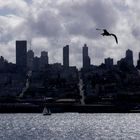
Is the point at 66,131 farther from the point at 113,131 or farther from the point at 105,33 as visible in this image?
the point at 105,33

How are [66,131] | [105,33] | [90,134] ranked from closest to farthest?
[105,33] < [90,134] < [66,131]

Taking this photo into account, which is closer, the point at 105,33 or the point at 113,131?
the point at 105,33

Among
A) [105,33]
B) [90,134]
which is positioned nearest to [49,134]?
[90,134]

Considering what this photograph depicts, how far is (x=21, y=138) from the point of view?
125188 mm

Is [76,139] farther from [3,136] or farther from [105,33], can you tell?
[105,33]

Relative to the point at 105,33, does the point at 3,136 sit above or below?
below

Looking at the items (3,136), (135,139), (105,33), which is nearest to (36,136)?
(3,136)

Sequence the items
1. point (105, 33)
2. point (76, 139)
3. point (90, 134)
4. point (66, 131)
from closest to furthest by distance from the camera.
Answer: point (105, 33), point (76, 139), point (90, 134), point (66, 131)

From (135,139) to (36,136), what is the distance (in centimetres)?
1353

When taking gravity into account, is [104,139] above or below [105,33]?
below

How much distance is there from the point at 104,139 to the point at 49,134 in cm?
1395

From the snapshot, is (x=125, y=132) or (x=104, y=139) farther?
(x=125, y=132)

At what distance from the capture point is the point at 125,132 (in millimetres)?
143250

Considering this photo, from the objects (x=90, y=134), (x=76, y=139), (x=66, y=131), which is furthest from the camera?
(x=66, y=131)
